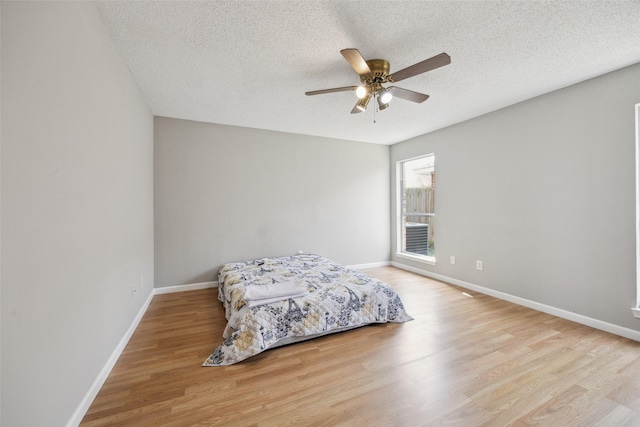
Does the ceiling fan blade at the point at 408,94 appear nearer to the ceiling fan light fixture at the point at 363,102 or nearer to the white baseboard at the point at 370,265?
the ceiling fan light fixture at the point at 363,102

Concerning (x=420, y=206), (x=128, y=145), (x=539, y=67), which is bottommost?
(x=420, y=206)

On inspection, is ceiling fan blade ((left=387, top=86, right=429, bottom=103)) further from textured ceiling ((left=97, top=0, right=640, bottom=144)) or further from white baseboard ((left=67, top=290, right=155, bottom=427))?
white baseboard ((left=67, top=290, right=155, bottom=427))

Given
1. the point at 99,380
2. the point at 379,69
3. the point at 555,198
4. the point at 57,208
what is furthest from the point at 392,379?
the point at 555,198

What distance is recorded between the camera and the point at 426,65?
1850mm

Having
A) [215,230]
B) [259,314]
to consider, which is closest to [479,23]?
[259,314]

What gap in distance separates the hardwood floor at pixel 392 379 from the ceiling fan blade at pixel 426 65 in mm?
2169

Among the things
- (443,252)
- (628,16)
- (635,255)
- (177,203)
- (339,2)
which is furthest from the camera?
(443,252)

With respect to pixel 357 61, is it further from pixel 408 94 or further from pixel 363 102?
pixel 408 94

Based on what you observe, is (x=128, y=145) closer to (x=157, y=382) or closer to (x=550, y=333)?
(x=157, y=382)

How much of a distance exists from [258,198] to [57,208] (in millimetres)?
2916

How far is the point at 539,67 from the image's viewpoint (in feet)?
7.64

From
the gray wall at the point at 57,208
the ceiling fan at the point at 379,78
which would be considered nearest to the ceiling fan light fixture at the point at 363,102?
the ceiling fan at the point at 379,78

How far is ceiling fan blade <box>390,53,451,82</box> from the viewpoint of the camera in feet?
5.70

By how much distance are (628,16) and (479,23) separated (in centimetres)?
95
